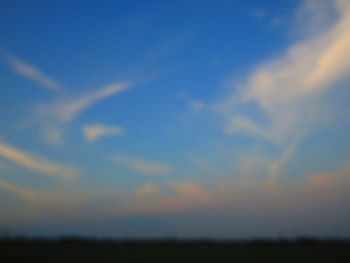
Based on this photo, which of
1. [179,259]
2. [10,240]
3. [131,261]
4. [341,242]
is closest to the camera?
[131,261]

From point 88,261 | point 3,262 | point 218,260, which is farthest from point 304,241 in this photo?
point 3,262

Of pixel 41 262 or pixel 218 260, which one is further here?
pixel 218 260

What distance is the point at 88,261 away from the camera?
27734 millimetres

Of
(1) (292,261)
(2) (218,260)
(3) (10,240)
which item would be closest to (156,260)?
(2) (218,260)

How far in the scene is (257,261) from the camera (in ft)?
99.6

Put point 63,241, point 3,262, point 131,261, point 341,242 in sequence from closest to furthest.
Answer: point 3,262 < point 131,261 < point 63,241 < point 341,242

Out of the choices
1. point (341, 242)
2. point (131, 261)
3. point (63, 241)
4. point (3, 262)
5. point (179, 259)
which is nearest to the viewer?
point (3, 262)

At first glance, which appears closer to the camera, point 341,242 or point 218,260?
point 218,260

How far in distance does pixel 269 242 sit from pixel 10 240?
116 feet

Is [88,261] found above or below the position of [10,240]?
below

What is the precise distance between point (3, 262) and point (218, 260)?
15.6 m

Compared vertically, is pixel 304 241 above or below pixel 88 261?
above

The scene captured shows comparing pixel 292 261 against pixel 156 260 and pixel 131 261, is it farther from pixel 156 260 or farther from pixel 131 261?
pixel 131 261

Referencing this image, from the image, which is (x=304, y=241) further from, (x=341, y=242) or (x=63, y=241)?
(x=63, y=241)
